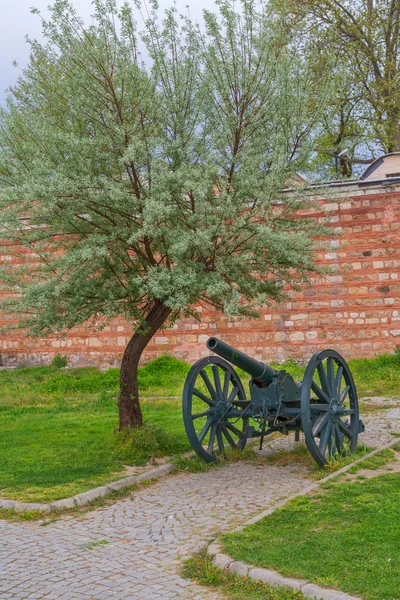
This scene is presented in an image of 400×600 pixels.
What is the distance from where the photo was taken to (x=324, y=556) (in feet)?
16.2

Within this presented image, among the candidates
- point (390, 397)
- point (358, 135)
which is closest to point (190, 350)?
point (390, 397)

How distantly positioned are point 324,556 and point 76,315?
4514mm

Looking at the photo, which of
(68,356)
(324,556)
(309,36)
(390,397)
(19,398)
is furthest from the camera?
(309,36)

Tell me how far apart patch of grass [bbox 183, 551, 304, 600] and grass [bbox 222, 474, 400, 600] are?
16 centimetres

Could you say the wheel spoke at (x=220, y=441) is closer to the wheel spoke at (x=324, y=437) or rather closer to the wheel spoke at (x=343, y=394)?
the wheel spoke at (x=324, y=437)

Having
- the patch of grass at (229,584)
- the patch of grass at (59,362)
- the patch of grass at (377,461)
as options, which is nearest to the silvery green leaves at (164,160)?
the patch of grass at (377,461)

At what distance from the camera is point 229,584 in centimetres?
480

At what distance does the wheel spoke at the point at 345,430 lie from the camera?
25.9 ft

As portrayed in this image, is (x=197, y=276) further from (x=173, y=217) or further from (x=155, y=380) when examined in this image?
(x=155, y=380)

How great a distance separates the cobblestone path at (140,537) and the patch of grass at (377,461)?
55cm

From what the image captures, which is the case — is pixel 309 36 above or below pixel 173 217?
above

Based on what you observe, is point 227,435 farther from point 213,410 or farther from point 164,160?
point 164,160

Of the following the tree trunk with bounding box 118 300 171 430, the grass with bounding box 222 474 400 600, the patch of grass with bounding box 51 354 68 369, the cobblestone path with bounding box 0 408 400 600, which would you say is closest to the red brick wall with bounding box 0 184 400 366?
the patch of grass with bounding box 51 354 68 369

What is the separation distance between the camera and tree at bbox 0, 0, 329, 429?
26.1 ft
